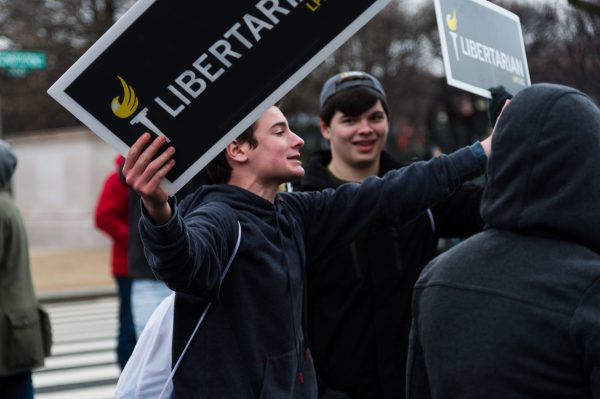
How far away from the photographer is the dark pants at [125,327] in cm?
720

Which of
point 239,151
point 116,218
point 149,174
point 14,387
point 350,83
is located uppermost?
point 350,83

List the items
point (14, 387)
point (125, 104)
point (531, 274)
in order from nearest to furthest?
1. point (531, 274)
2. point (125, 104)
3. point (14, 387)

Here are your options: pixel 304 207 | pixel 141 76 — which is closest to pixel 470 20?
pixel 304 207

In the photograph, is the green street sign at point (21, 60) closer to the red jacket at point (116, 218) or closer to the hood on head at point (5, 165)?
the red jacket at point (116, 218)

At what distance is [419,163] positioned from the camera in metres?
2.95

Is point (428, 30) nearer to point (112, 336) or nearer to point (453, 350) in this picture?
point (112, 336)

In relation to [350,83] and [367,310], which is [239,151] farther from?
[350,83]

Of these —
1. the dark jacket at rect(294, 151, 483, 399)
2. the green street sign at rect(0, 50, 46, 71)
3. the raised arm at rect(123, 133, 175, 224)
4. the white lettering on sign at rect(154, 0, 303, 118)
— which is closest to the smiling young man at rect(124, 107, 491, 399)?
the raised arm at rect(123, 133, 175, 224)

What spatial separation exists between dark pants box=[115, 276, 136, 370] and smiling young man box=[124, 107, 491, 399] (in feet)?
14.7

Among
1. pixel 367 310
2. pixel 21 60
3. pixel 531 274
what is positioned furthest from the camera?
pixel 21 60

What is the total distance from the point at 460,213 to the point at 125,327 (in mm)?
4213

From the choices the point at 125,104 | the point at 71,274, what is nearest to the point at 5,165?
the point at 125,104

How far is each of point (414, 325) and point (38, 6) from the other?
20891 millimetres

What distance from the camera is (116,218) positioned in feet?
23.7
